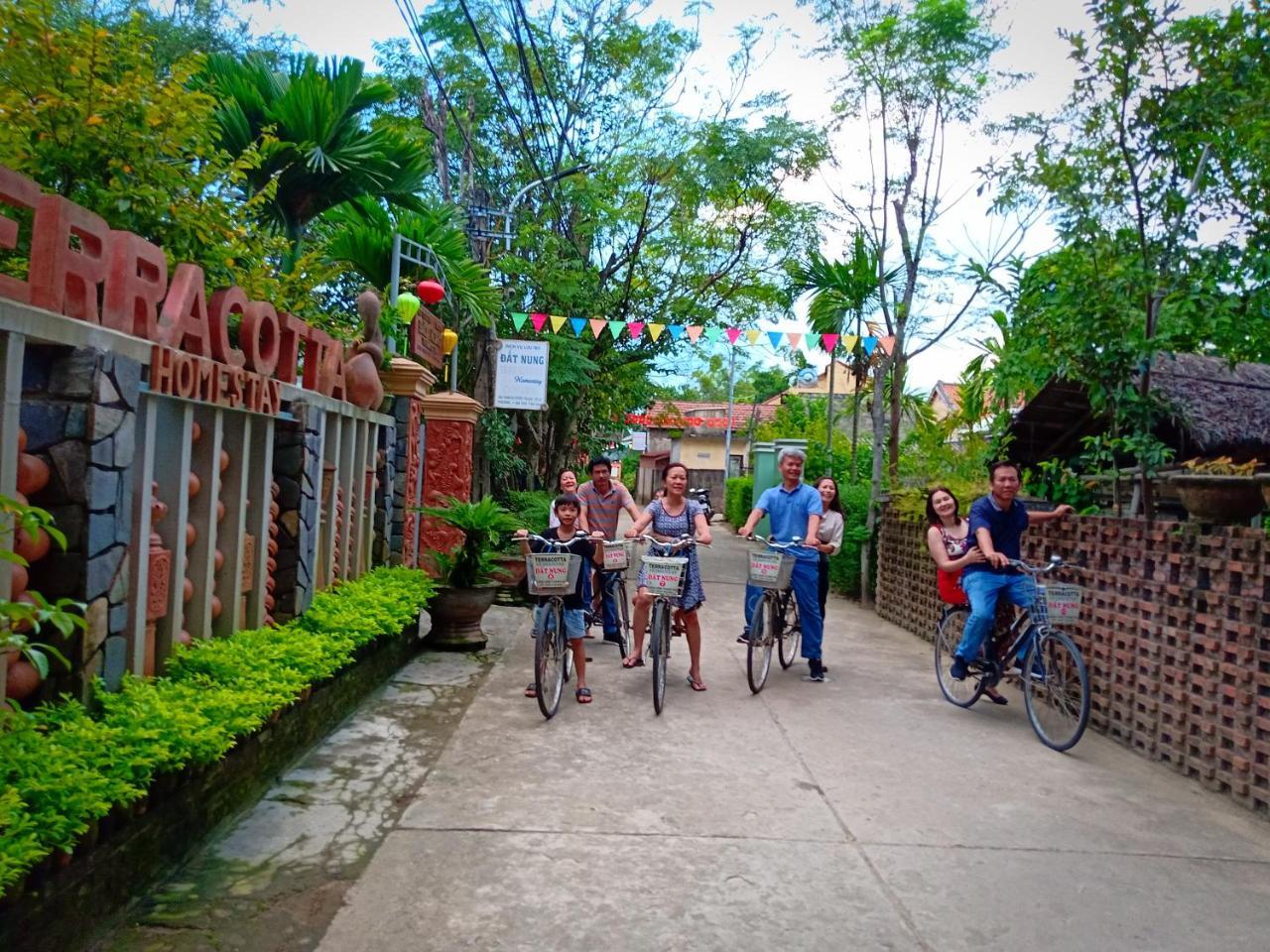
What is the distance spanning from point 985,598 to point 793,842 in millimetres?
2770

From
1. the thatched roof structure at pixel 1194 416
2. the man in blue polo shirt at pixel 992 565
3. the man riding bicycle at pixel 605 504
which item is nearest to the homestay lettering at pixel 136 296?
the man riding bicycle at pixel 605 504

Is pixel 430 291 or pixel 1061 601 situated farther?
pixel 430 291

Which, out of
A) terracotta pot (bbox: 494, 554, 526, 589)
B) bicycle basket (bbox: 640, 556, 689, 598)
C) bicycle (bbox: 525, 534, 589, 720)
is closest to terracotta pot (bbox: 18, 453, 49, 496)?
bicycle (bbox: 525, 534, 589, 720)

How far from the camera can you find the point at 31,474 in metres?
3.16

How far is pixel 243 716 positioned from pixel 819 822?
8.08 ft

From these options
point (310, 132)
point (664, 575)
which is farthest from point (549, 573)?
point (310, 132)

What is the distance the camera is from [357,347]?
273 inches

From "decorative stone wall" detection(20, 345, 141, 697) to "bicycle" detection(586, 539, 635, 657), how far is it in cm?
327

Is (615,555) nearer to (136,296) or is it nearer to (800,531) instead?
(800,531)

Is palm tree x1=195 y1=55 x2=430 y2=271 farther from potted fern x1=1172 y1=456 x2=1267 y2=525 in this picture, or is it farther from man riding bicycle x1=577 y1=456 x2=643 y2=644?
potted fern x1=1172 y1=456 x2=1267 y2=525

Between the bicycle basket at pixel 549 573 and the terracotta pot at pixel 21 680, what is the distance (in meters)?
2.73

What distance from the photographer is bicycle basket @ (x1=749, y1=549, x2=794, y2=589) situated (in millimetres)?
6402

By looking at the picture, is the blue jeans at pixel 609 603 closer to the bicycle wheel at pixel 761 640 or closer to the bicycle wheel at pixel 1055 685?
the bicycle wheel at pixel 761 640

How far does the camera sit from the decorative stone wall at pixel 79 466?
3.26m
